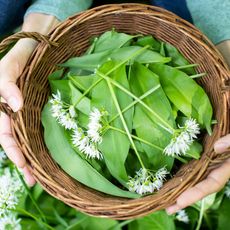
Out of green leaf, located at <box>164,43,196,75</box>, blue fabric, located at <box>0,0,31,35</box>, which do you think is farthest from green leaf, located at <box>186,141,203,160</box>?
blue fabric, located at <box>0,0,31,35</box>

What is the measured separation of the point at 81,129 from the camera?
2.36ft

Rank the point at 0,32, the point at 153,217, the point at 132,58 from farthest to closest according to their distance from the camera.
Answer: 1. the point at 0,32
2. the point at 153,217
3. the point at 132,58

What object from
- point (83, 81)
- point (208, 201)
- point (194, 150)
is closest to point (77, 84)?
point (83, 81)

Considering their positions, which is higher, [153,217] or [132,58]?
[132,58]

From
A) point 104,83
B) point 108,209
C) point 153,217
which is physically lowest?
point 153,217

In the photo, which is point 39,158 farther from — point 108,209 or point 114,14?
point 114,14

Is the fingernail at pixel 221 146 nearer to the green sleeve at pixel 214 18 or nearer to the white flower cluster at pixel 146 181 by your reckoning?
the white flower cluster at pixel 146 181

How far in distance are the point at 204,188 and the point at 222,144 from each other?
0.25 ft

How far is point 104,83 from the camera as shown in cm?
73

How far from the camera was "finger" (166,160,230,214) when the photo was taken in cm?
67

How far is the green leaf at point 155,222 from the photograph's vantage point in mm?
856

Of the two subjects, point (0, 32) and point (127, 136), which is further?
point (0, 32)

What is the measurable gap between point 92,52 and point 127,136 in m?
0.18

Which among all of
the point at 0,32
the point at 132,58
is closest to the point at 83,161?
the point at 132,58
